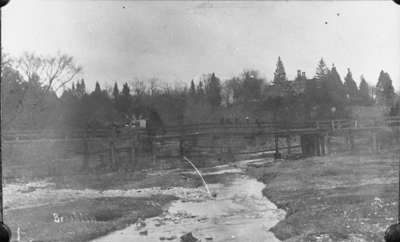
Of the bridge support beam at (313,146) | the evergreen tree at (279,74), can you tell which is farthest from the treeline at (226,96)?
the bridge support beam at (313,146)

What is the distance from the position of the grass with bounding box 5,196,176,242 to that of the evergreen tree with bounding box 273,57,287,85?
17.0 ft

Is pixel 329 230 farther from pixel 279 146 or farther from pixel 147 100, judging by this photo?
pixel 279 146

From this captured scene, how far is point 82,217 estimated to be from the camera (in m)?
9.57

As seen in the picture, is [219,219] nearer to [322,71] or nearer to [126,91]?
[126,91]

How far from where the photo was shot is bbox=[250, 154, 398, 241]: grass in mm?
6379

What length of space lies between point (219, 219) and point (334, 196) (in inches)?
155

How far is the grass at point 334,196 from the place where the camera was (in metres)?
6.38

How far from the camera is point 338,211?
8.02 meters

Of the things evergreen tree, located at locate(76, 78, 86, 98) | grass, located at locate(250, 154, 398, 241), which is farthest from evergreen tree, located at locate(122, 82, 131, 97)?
grass, located at locate(250, 154, 398, 241)

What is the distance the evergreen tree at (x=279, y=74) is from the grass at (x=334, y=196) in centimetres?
268

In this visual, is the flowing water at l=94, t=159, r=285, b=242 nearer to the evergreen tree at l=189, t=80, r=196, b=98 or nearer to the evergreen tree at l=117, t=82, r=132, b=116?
the evergreen tree at l=189, t=80, r=196, b=98

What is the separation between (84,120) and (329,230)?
28.3ft

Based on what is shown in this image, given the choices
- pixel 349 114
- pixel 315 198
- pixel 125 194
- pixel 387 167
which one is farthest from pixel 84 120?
pixel 387 167

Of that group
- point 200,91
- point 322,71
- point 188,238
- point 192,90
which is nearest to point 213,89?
point 200,91
